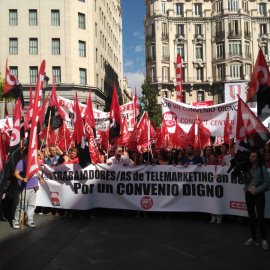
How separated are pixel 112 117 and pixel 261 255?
18.6 ft

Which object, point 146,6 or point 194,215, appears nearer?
point 194,215

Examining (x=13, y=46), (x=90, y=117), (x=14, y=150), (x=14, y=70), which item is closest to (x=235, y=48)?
(x=13, y=46)

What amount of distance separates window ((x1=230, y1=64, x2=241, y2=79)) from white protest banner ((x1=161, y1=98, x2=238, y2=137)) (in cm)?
4425

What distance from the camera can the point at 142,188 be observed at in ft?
25.6

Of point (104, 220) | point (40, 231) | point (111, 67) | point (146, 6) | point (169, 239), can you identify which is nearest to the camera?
point (169, 239)

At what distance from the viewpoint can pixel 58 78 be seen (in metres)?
33.2

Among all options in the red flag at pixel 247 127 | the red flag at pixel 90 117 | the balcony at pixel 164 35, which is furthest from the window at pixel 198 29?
the red flag at pixel 247 127

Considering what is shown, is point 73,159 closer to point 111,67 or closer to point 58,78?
point 58,78

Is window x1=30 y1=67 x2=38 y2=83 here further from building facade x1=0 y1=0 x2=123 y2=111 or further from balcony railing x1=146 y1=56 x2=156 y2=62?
balcony railing x1=146 y1=56 x2=156 y2=62

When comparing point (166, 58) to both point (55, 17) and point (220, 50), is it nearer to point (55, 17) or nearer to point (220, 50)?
point (220, 50)

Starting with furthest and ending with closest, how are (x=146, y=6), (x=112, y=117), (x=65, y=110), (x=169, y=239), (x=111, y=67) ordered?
(x=146, y=6), (x=111, y=67), (x=65, y=110), (x=112, y=117), (x=169, y=239)

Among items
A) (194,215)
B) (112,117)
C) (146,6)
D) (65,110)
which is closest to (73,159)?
(112,117)

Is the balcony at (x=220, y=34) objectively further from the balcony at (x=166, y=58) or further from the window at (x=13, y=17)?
the window at (x=13, y=17)

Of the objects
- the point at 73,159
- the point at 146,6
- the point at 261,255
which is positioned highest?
the point at 146,6
